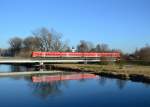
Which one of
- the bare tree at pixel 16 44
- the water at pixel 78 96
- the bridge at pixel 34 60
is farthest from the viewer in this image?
the bare tree at pixel 16 44

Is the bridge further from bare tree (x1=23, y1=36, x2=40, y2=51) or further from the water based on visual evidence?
bare tree (x1=23, y1=36, x2=40, y2=51)

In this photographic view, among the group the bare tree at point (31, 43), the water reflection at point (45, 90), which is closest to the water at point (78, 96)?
the water reflection at point (45, 90)

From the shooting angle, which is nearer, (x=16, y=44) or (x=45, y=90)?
(x=45, y=90)

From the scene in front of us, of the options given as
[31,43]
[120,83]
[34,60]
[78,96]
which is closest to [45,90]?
[78,96]

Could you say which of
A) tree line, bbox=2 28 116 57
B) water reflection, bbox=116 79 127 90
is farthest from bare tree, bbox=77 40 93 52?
water reflection, bbox=116 79 127 90

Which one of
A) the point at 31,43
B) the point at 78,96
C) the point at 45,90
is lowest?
the point at 45,90

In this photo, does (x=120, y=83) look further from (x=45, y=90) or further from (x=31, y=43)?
(x=31, y=43)

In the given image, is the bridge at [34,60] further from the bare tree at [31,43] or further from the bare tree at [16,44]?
the bare tree at [16,44]

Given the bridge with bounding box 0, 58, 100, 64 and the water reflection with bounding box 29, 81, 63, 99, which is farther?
the bridge with bounding box 0, 58, 100, 64

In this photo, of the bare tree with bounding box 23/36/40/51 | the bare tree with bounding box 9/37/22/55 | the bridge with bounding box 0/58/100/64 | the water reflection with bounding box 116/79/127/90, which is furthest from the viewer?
the bare tree with bounding box 9/37/22/55

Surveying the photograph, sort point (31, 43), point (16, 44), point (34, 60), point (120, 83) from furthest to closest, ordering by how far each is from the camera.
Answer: point (16, 44) → point (31, 43) → point (34, 60) → point (120, 83)

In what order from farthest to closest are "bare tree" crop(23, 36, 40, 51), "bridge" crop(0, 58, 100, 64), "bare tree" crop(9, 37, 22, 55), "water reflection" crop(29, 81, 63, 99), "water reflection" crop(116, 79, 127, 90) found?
1. "bare tree" crop(9, 37, 22, 55)
2. "bare tree" crop(23, 36, 40, 51)
3. "bridge" crop(0, 58, 100, 64)
4. "water reflection" crop(116, 79, 127, 90)
5. "water reflection" crop(29, 81, 63, 99)

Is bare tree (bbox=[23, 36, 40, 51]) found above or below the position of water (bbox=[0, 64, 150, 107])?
above

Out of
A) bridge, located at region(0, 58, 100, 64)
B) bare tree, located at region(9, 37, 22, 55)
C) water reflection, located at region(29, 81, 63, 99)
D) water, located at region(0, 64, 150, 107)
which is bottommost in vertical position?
water reflection, located at region(29, 81, 63, 99)
